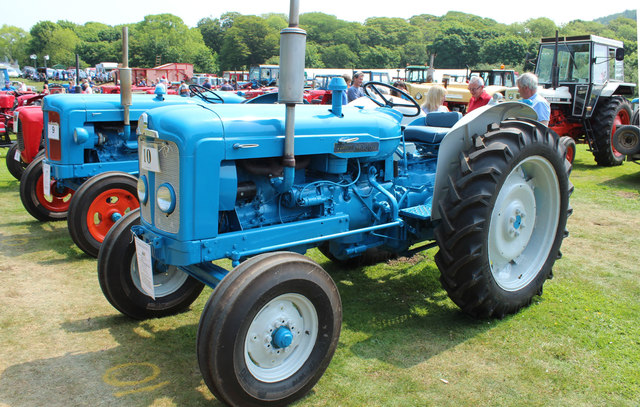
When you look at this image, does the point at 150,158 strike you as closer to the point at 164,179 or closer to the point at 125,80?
the point at 164,179

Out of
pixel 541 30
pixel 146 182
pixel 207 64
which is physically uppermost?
pixel 541 30

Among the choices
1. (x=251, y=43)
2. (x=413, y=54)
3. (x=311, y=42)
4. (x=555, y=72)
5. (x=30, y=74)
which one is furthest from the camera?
(x=311, y=42)

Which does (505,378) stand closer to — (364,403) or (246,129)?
(364,403)

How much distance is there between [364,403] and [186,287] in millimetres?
1614

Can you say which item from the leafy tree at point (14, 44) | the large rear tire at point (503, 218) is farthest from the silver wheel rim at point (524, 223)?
the leafy tree at point (14, 44)

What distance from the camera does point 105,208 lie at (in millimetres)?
5113

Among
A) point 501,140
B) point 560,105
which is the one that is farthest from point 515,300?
point 560,105

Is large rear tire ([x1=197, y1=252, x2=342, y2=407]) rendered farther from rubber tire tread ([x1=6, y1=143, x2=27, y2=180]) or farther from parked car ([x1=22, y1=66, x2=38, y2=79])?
parked car ([x1=22, y1=66, x2=38, y2=79])

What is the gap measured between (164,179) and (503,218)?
2269 mm

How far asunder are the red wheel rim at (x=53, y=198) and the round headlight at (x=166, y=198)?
3.91m

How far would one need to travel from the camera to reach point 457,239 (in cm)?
332

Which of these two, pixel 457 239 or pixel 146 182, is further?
pixel 457 239

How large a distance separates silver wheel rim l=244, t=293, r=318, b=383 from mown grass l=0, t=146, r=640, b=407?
233 mm

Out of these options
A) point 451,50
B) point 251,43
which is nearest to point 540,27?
point 451,50
